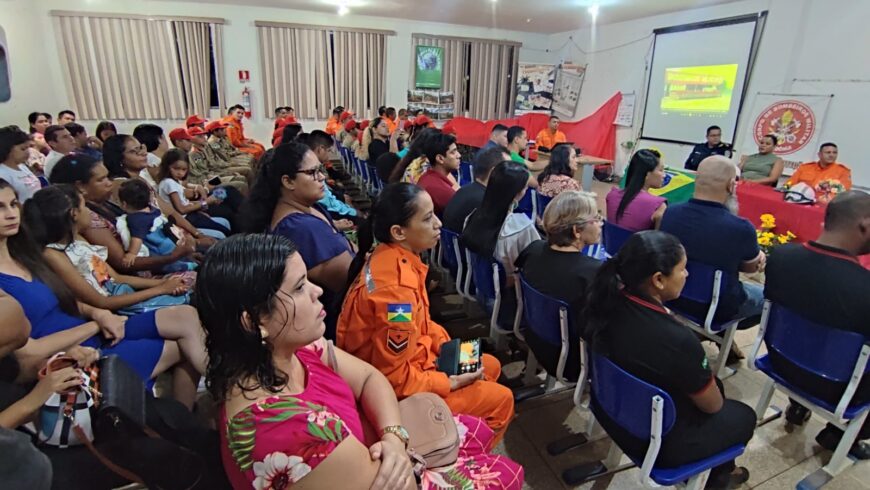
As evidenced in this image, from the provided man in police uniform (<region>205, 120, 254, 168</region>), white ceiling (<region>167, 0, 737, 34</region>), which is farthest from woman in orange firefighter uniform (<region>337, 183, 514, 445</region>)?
white ceiling (<region>167, 0, 737, 34</region>)

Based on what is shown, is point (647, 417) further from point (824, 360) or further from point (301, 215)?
point (301, 215)

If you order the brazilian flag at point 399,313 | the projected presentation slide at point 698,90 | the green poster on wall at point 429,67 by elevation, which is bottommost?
the brazilian flag at point 399,313

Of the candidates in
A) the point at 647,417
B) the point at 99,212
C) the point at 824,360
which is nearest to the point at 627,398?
the point at 647,417

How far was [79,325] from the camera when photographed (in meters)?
1.50

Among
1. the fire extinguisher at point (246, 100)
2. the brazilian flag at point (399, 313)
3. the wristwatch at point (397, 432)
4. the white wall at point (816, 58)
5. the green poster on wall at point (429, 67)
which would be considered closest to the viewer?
the wristwatch at point (397, 432)

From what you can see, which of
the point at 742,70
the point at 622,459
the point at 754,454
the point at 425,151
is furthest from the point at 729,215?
the point at 742,70

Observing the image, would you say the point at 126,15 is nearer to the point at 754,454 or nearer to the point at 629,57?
the point at 629,57

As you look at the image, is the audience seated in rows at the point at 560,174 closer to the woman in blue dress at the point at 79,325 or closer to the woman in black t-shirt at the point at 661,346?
the woman in black t-shirt at the point at 661,346

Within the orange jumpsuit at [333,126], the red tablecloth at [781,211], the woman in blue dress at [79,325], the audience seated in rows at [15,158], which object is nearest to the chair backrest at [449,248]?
the woman in blue dress at [79,325]

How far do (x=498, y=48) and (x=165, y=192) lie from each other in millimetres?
7530

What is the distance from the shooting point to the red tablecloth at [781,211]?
136 inches

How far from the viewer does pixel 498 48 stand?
8.77 m

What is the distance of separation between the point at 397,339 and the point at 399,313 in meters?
0.08

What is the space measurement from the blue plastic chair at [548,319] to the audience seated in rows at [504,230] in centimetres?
28
